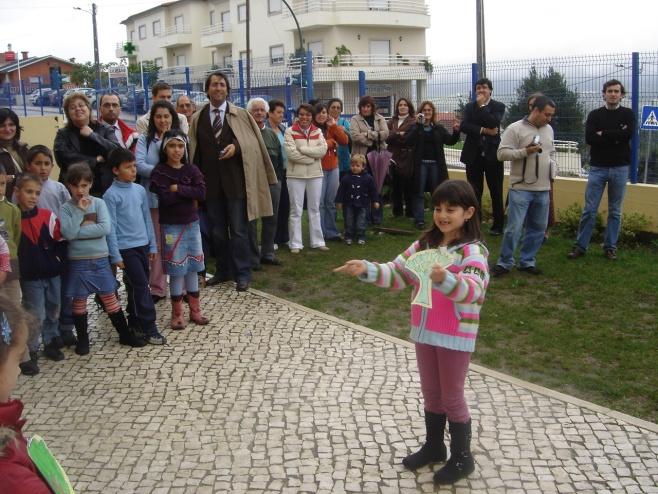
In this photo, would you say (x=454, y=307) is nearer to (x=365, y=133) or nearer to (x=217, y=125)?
(x=217, y=125)

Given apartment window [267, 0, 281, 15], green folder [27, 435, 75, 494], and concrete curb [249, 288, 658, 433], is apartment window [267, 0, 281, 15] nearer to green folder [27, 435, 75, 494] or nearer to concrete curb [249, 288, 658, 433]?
concrete curb [249, 288, 658, 433]

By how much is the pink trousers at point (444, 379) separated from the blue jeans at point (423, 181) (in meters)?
6.99

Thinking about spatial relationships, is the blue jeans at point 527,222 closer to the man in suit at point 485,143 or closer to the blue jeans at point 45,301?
the man in suit at point 485,143

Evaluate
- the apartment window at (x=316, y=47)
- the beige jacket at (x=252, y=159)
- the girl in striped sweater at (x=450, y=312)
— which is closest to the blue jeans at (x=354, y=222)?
the beige jacket at (x=252, y=159)

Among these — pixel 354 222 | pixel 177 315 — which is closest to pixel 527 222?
pixel 354 222

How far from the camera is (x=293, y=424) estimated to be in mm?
4652

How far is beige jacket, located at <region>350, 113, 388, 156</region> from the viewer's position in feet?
34.8

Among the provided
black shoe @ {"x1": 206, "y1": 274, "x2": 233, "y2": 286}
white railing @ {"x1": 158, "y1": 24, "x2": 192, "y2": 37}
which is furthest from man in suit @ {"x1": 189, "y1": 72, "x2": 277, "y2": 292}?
white railing @ {"x1": 158, "y1": 24, "x2": 192, "y2": 37}

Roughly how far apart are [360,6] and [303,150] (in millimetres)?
37568

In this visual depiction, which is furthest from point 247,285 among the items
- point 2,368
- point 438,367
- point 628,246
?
point 2,368

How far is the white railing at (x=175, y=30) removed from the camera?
190ft

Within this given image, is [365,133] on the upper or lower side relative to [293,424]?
upper

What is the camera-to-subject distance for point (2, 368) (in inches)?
72.6

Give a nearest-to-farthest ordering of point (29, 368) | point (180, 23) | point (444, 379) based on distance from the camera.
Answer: point (444, 379), point (29, 368), point (180, 23)
